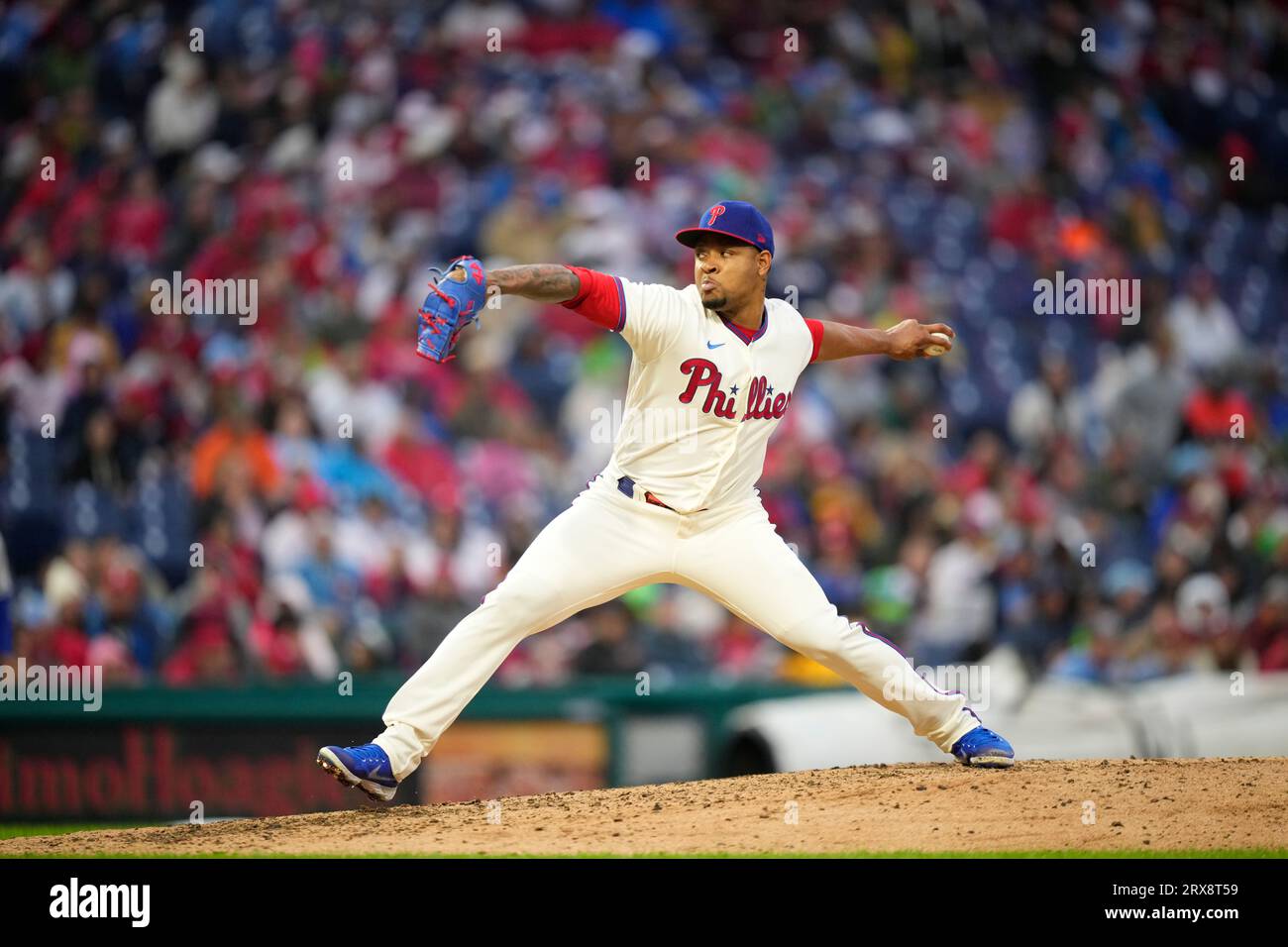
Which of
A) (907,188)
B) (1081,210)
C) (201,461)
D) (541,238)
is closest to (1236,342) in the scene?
(1081,210)

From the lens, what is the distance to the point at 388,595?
31.7 feet

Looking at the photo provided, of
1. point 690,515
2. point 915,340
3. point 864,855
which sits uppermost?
point 915,340

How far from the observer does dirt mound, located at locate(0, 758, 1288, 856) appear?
5.02 metres

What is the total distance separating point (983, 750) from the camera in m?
5.73

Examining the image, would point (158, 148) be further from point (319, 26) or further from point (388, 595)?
point (388, 595)

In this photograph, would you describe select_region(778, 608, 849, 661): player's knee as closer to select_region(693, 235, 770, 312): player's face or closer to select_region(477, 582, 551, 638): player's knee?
select_region(477, 582, 551, 638): player's knee

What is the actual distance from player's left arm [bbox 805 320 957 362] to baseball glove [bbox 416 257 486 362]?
1.55 meters

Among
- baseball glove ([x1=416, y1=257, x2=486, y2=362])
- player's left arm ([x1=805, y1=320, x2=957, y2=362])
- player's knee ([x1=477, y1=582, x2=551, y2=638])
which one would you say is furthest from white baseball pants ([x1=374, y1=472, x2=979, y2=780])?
baseball glove ([x1=416, y1=257, x2=486, y2=362])

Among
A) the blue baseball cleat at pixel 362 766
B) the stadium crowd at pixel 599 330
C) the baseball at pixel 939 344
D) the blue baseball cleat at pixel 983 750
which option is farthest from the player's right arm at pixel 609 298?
the stadium crowd at pixel 599 330

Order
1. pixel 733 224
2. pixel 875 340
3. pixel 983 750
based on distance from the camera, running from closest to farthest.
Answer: pixel 733 224, pixel 983 750, pixel 875 340

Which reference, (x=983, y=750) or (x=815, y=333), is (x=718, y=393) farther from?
(x=983, y=750)

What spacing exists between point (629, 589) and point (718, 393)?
2.39 ft

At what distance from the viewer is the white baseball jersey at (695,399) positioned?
530 cm

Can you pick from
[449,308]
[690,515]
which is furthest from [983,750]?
[449,308]
